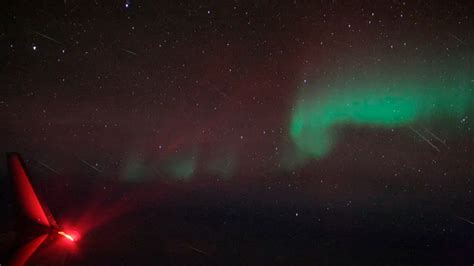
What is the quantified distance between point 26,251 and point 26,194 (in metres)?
0.67

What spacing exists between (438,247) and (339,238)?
84.9ft

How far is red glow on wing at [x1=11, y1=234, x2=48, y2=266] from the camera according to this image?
3.58 metres

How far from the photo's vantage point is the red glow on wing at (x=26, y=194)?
4.09m

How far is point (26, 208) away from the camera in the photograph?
4086 millimetres

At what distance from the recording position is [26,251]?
3826mm

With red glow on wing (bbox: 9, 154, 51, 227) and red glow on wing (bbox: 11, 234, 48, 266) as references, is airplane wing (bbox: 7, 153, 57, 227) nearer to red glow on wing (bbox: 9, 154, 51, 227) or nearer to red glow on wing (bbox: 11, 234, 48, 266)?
red glow on wing (bbox: 9, 154, 51, 227)

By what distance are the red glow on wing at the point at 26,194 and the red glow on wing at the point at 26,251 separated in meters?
0.20

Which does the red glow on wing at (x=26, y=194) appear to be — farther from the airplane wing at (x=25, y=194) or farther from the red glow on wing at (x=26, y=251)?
the red glow on wing at (x=26, y=251)

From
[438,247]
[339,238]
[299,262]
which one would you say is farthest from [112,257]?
[438,247]

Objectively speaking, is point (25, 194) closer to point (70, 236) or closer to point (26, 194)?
point (26, 194)

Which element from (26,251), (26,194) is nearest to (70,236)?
(26,251)

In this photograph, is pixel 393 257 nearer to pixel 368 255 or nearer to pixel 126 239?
pixel 368 255

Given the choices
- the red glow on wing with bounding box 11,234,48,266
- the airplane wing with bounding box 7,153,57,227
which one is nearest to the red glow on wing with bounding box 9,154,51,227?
the airplane wing with bounding box 7,153,57,227

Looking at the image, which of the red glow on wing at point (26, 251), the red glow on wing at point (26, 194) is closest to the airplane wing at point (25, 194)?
the red glow on wing at point (26, 194)
